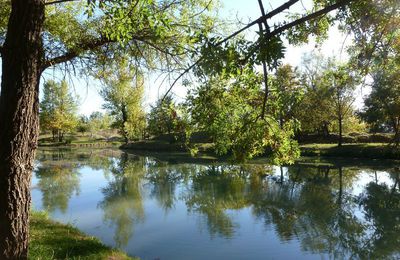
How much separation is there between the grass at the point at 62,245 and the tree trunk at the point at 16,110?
332cm

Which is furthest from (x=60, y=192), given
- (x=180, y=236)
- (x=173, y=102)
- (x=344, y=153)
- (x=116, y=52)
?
(x=344, y=153)

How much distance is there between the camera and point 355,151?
36781mm

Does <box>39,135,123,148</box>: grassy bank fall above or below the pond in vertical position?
above

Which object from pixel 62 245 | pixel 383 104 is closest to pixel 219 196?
pixel 62 245

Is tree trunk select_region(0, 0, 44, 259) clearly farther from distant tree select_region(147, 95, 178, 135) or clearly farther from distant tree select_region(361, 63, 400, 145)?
distant tree select_region(361, 63, 400, 145)

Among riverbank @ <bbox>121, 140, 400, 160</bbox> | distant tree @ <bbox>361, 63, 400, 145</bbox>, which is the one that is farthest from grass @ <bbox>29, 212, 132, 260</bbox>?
distant tree @ <bbox>361, 63, 400, 145</bbox>

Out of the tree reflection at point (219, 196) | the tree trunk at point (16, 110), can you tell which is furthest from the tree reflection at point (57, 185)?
the tree trunk at point (16, 110)

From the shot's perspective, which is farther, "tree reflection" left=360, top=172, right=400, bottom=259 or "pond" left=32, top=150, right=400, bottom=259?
"pond" left=32, top=150, right=400, bottom=259

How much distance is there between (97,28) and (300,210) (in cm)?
1032

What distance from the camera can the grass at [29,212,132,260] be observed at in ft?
26.2

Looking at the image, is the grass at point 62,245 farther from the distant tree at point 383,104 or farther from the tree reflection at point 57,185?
the distant tree at point 383,104

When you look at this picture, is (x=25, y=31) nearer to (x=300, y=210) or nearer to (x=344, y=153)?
(x=300, y=210)

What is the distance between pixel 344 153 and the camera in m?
37.4

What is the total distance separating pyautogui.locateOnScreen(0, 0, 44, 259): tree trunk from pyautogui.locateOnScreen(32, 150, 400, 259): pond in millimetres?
6772
